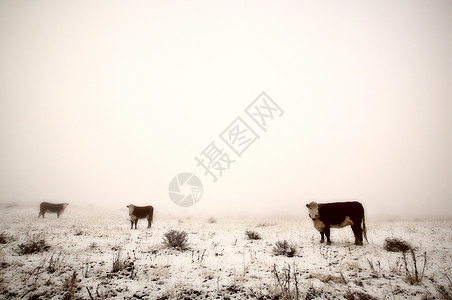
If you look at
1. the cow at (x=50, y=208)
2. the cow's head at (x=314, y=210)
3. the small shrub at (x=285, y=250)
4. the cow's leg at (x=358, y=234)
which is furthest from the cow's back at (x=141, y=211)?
the cow's leg at (x=358, y=234)

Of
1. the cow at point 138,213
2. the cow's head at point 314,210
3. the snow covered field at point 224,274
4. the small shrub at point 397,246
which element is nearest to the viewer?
the snow covered field at point 224,274

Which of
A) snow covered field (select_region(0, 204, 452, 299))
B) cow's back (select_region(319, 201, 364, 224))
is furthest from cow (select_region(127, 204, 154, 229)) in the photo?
cow's back (select_region(319, 201, 364, 224))

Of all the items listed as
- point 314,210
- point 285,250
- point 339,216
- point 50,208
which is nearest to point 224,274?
point 285,250

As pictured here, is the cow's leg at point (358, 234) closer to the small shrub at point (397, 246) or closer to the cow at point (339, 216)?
the cow at point (339, 216)

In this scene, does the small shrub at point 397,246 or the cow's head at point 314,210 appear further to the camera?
the cow's head at point 314,210

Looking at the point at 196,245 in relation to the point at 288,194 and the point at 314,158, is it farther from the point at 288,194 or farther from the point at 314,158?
the point at 314,158

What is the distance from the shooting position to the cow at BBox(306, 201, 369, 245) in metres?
8.60

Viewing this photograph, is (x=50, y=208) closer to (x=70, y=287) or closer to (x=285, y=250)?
(x=70, y=287)

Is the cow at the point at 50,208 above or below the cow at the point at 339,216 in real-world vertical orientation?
below

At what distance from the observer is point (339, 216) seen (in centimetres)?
873

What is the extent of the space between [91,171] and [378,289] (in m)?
99.7

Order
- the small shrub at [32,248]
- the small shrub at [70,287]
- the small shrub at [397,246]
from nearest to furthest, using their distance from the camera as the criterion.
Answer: the small shrub at [70,287] < the small shrub at [32,248] < the small shrub at [397,246]

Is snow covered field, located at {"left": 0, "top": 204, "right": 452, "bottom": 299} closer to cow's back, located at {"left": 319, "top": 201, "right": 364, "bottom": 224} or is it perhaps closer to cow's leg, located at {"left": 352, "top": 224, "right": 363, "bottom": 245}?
cow's leg, located at {"left": 352, "top": 224, "right": 363, "bottom": 245}

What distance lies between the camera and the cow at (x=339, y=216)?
860 centimetres
